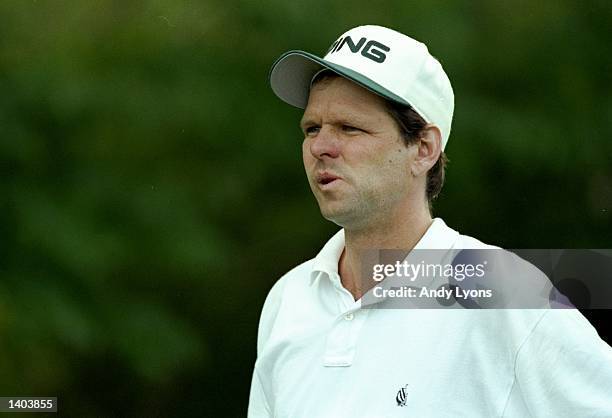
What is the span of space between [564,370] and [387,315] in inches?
9.8

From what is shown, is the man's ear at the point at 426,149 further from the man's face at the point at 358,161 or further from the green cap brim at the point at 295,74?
the green cap brim at the point at 295,74

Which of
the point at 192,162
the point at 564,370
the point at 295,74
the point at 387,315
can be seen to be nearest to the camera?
the point at 564,370

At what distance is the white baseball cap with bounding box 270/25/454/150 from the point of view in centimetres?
163

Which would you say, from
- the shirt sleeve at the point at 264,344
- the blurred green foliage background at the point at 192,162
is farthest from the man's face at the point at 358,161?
the blurred green foliage background at the point at 192,162

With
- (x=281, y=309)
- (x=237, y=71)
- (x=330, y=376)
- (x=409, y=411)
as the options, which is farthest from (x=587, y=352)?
(x=237, y=71)

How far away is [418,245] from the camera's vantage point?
1.62 metres

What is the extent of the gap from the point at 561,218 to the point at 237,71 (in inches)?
29.8

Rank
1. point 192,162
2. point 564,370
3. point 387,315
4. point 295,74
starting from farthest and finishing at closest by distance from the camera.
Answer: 1. point 192,162
2. point 295,74
3. point 387,315
4. point 564,370

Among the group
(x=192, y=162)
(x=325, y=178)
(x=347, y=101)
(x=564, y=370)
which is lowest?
(x=564, y=370)

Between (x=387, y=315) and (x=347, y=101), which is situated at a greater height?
(x=347, y=101)

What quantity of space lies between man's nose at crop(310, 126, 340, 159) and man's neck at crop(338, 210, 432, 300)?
0.11 m

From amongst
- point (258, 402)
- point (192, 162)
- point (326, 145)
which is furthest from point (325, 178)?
point (192, 162)

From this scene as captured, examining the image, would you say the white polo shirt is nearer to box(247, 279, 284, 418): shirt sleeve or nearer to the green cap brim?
box(247, 279, 284, 418): shirt sleeve

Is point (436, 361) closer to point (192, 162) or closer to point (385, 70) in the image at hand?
point (385, 70)
